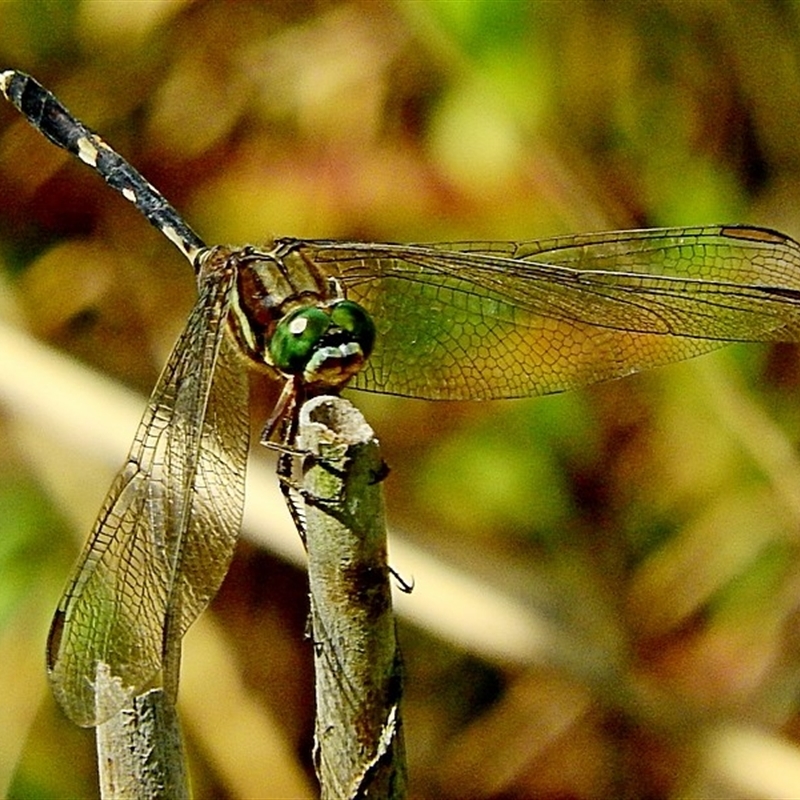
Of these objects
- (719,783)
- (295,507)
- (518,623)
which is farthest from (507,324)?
(719,783)

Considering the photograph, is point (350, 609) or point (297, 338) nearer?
point (350, 609)

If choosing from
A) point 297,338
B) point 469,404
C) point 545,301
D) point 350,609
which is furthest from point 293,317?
point 469,404

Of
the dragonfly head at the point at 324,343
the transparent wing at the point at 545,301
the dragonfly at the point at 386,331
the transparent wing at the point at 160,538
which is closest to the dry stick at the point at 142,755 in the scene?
the transparent wing at the point at 160,538

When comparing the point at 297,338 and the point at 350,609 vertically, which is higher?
the point at 297,338

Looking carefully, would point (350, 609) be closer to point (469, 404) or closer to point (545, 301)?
point (545, 301)

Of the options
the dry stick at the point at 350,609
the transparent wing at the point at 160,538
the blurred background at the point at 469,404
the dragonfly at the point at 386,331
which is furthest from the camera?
the blurred background at the point at 469,404

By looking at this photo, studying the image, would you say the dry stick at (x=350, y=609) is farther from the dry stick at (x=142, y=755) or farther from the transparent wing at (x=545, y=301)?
the transparent wing at (x=545, y=301)
